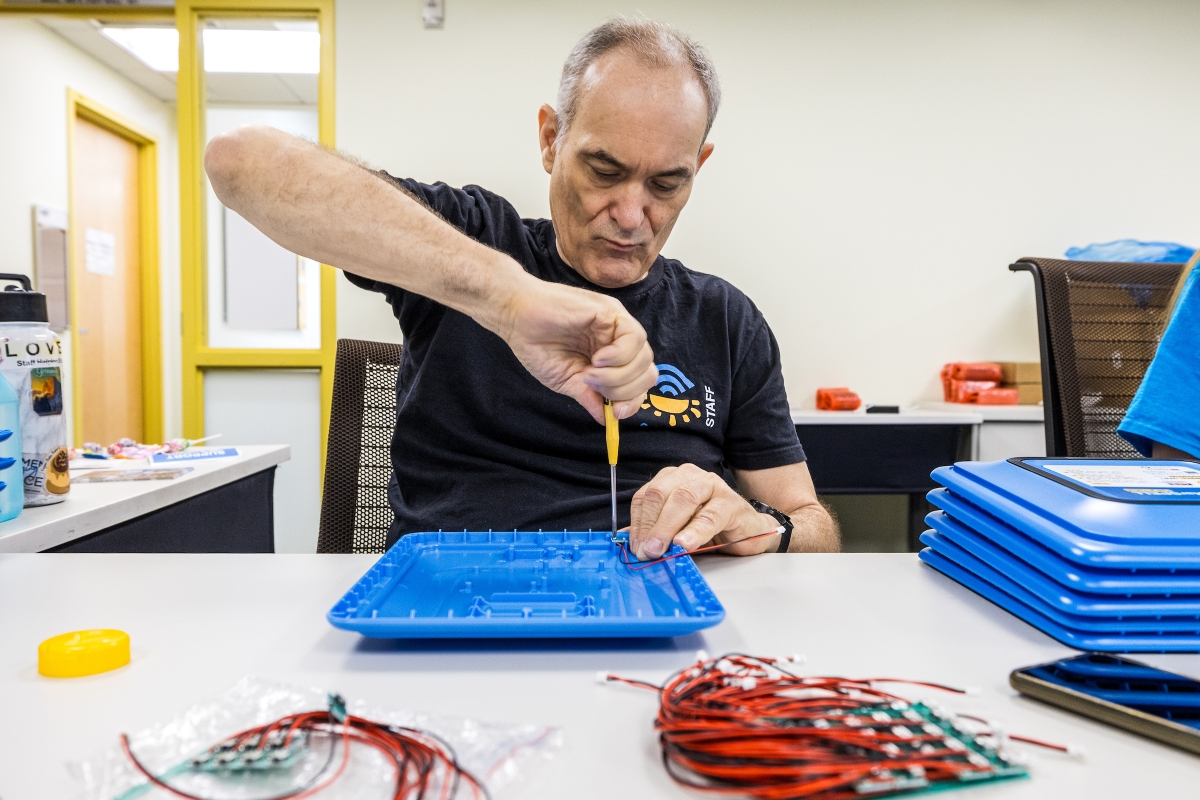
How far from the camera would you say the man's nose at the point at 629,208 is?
1.09m

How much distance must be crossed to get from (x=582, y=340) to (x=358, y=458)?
2.00 ft

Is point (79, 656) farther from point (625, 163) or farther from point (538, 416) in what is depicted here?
point (625, 163)

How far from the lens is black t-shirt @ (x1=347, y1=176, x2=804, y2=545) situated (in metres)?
1.06

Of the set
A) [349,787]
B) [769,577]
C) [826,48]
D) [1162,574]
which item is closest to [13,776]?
[349,787]

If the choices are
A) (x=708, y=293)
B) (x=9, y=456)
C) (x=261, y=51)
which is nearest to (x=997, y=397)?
(x=708, y=293)

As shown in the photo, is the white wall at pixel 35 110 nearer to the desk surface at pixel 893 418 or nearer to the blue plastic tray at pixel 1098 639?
the desk surface at pixel 893 418

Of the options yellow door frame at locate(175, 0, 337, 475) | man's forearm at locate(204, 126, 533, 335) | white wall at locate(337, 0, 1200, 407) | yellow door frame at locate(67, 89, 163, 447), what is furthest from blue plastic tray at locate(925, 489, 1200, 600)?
yellow door frame at locate(67, 89, 163, 447)

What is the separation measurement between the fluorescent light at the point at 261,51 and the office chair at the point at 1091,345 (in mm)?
2596

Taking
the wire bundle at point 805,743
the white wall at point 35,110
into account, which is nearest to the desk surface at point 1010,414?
the wire bundle at point 805,743

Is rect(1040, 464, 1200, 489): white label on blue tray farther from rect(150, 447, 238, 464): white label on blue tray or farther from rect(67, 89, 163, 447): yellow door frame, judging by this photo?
rect(67, 89, 163, 447): yellow door frame

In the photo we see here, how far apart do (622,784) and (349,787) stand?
130mm

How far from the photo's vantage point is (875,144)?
277 cm

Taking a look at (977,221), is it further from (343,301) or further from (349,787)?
(349,787)

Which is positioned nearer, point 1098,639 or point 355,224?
point 1098,639
